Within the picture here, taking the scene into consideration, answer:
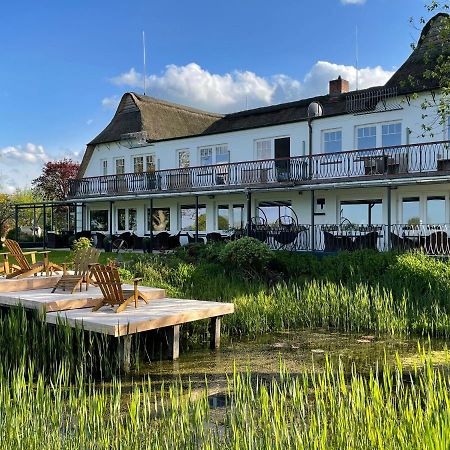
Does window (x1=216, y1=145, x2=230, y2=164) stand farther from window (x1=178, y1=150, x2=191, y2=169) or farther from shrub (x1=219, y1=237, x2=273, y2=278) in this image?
shrub (x1=219, y1=237, x2=273, y2=278)

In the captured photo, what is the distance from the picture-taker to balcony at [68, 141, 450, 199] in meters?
17.1

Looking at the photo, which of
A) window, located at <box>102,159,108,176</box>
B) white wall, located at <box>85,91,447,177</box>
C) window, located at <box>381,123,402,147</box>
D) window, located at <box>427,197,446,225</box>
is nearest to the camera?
window, located at <box>427,197,446,225</box>

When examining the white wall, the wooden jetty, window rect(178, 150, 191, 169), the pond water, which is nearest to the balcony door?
the white wall

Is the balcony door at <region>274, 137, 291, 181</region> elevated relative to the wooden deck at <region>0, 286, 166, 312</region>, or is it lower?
elevated

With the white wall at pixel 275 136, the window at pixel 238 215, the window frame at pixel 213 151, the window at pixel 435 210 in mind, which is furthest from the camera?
the window frame at pixel 213 151

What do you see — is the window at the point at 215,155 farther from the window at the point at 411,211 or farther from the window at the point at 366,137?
the window at the point at 411,211

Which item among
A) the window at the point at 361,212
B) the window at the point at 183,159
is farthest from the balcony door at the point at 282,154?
the window at the point at 183,159

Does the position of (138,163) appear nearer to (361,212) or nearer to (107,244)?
(107,244)

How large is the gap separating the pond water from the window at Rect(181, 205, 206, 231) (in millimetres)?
15390

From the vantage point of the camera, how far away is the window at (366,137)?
64.7 ft

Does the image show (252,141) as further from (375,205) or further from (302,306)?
(302,306)

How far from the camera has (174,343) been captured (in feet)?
27.1

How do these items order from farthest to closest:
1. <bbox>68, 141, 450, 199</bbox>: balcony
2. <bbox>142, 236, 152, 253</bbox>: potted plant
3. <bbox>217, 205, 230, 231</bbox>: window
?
<bbox>217, 205, 230, 231</bbox>: window < <bbox>142, 236, 152, 253</bbox>: potted plant < <bbox>68, 141, 450, 199</bbox>: balcony

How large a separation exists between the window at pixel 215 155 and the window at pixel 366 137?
620 cm
